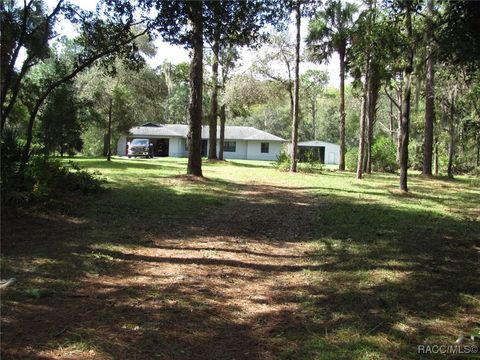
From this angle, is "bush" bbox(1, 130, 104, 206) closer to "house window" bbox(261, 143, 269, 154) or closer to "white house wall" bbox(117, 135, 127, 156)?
"white house wall" bbox(117, 135, 127, 156)

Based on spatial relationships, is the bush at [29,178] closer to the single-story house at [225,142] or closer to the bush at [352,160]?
Answer: the bush at [352,160]

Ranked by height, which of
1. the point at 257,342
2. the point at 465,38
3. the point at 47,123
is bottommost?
the point at 257,342

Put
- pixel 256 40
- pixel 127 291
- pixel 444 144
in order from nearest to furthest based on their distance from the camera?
pixel 127 291 < pixel 256 40 < pixel 444 144

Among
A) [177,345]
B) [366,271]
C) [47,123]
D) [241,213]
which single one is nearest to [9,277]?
[177,345]

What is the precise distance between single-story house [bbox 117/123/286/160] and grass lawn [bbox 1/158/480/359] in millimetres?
37696

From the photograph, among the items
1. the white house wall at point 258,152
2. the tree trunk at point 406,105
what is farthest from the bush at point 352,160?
the white house wall at point 258,152

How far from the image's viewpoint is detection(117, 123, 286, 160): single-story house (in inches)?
1844

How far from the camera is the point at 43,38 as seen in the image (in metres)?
9.59

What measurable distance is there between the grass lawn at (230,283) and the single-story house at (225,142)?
124 ft

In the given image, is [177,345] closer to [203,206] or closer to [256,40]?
[203,206]

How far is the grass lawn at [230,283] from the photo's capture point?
3.64 meters

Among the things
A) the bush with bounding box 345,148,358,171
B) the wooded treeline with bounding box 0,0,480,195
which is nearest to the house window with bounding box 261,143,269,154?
the wooded treeline with bounding box 0,0,480,195

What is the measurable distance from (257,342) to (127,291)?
5.51 feet

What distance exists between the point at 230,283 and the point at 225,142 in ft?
152
